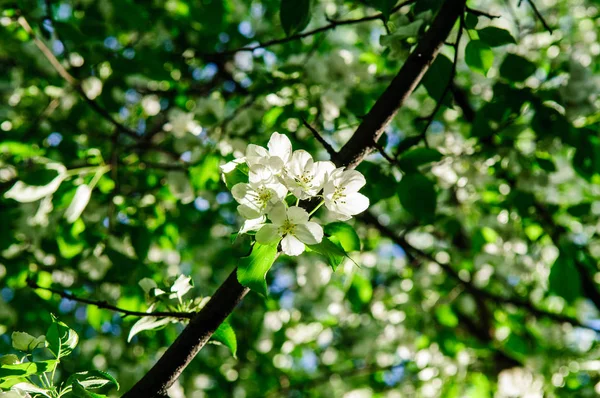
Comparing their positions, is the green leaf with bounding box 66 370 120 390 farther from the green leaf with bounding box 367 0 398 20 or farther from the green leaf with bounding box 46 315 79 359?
the green leaf with bounding box 367 0 398 20

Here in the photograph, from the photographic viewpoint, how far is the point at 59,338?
1080mm

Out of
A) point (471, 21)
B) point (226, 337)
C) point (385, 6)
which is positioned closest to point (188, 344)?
point (226, 337)

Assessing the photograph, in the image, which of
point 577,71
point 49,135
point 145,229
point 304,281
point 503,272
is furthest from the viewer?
point 503,272

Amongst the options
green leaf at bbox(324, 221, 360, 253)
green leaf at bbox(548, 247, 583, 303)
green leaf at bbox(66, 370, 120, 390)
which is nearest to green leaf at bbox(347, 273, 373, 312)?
green leaf at bbox(548, 247, 583, 303)

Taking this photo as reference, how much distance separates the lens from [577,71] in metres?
2.07

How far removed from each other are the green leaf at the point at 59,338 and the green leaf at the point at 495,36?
1454 millimetres

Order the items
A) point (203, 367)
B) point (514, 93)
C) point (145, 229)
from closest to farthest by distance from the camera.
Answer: point (514, 93)
point (145, 229)
point (203, 367)

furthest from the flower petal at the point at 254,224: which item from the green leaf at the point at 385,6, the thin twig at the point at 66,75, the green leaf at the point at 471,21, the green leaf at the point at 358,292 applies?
the green leaf at the point at 358,292

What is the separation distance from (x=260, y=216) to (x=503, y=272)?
Result: 9.87 ft

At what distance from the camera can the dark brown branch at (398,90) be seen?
128cm

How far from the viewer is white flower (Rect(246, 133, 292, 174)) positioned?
A: 3.62ft

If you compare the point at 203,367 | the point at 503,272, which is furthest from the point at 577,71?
the point at 203,367

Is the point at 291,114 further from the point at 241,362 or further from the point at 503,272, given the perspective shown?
the point at 241,362

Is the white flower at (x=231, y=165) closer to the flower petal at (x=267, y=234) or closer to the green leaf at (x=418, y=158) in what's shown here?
the flower petal at (x=267, y=234)
